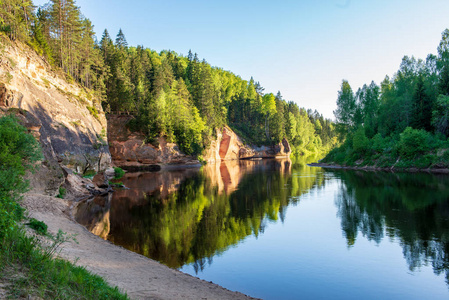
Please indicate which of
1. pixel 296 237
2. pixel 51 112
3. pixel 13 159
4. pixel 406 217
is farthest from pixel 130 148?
pixel 406 217


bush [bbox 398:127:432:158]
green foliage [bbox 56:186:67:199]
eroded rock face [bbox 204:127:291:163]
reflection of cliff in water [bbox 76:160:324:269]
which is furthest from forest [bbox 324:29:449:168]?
green foliage [bbox 56:186:67:199]

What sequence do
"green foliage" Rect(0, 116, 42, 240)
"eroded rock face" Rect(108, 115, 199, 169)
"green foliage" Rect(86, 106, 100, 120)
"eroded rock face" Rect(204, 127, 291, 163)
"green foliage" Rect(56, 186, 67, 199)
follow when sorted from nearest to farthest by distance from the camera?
"green foliage" Rect(0, 116, 42, 240)
"green foliage" Rect(56, 186, 67, 199)
"green foliage" Rect(86, 106, 100, 120)
"eroded rock face" Rect(108, 115, 199, 169)
"eroded rock face" Rect(204, 127, 291, 163)

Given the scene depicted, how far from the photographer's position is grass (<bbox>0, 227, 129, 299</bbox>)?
216 inches

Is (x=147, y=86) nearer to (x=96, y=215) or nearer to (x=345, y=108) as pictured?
(x=345, y=108)

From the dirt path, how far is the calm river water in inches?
59.4

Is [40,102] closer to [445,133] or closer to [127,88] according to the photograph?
[127,88]

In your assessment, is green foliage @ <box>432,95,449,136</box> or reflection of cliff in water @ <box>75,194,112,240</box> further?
green foliage @ <box>432,95,449,136</box>

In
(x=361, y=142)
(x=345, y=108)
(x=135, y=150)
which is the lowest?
(x=135, y=150)

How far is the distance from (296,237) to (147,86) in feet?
206

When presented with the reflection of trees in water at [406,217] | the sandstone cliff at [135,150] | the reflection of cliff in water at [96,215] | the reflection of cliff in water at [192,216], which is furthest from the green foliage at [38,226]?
the sandstone cliff at [135,150]

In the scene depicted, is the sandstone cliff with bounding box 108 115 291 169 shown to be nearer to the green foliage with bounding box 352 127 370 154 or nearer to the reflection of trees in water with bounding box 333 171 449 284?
the green foliage with bounding box 352 127 370 154

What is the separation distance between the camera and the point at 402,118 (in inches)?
2408

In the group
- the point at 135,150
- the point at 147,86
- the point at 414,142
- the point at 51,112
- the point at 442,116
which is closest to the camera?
the point at 51,112

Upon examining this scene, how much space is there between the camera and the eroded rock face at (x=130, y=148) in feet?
211
